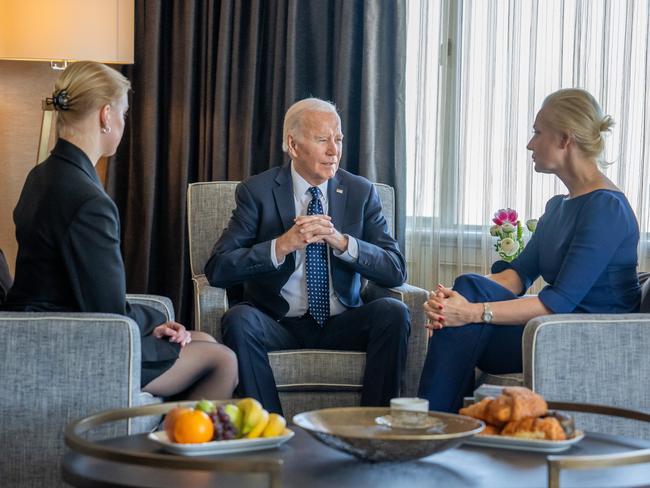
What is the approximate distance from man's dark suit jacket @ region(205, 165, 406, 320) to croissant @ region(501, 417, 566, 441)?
1517 millimetres

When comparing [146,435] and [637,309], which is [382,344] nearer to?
[637,309]

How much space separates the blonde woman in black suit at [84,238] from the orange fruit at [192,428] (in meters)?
0.87

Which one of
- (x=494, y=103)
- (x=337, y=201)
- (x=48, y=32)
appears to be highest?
(x=48, y=32)

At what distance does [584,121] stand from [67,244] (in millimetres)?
1597

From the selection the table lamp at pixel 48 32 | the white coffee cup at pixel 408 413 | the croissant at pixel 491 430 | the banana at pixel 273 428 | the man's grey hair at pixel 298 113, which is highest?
the table lamp at pixel 48 32

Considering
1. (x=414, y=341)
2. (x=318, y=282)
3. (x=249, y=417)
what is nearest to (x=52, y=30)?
(x=318, y=282)

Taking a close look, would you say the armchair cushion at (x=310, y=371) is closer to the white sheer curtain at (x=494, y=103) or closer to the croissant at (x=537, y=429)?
the white sheer curtain at (x=494, y=103)

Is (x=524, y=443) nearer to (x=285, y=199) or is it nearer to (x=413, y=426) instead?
(x=413, y=426)

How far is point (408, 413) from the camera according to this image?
2.01 m

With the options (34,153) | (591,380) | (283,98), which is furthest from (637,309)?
(34,153)

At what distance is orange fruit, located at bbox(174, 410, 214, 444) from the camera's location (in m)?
1.86

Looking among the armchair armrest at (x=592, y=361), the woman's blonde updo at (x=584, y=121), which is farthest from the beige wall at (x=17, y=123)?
the armchair armrest at (x=592, y=361)

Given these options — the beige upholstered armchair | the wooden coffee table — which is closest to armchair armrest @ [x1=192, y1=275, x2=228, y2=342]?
the beige upholstered armchair

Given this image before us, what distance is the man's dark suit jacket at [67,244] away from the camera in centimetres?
263
